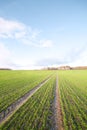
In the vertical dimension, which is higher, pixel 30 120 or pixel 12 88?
pixel 12 88

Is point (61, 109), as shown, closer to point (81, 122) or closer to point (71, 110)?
point (71, 110)

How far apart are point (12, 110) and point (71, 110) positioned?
20.0ft

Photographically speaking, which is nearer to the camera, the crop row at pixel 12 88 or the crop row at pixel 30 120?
the crop row at pixel 30 120

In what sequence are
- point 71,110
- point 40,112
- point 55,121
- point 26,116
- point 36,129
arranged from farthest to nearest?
point 71,110 → point 40,112 → point 26,116 → point 55,121 → point 36,129

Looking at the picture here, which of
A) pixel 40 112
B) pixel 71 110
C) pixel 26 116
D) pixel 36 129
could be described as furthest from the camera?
pixel 71 110

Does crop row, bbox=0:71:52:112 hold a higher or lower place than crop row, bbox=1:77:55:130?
higher

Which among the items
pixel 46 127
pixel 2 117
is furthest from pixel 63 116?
pixel 2 117

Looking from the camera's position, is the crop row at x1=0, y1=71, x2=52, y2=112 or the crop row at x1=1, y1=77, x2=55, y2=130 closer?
the crop row at x1=1, y1=77, x2=55, y2=130

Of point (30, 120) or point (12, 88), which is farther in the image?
point (12, 88)

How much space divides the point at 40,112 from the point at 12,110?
9.31ft

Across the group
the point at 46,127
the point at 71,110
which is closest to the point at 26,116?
the point at 46,127

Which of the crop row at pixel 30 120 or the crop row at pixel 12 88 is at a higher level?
the crop row at pixel 12 88

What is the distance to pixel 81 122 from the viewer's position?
1290 centimetres

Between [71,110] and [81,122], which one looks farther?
[71,110]
